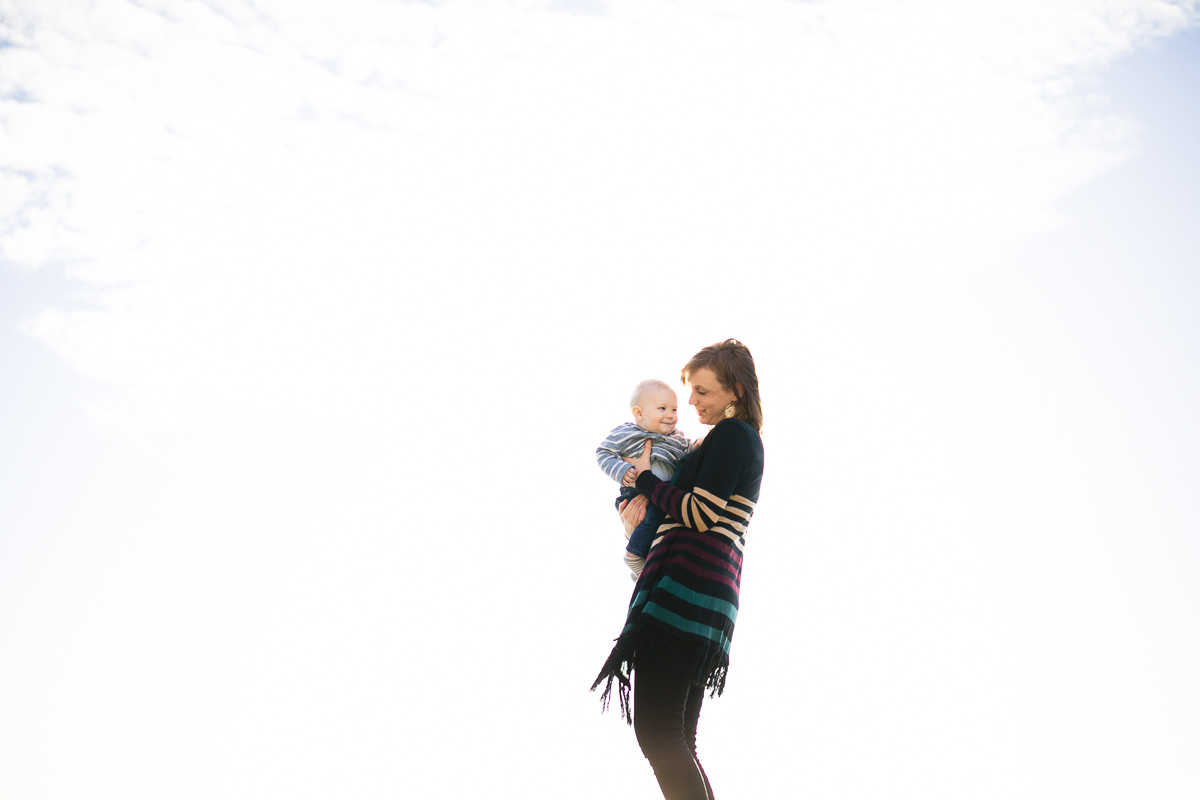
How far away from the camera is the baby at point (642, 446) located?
297 centimetres

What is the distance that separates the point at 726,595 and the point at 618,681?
41 centimetres

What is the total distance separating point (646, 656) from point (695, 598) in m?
0.22

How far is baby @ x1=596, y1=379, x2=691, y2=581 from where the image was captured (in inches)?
117

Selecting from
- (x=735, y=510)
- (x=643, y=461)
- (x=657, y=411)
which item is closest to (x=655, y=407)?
(x=657, y=411)

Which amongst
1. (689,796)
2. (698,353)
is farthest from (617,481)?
(689,796)

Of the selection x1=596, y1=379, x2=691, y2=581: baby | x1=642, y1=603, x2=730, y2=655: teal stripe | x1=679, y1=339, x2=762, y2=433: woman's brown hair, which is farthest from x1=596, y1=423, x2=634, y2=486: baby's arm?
x1=642, y1=603, x2=730, y2=655: teal stripe

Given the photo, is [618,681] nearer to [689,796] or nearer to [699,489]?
[689,796]

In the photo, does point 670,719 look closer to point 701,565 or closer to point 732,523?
point 701,565

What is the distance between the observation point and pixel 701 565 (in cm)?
270

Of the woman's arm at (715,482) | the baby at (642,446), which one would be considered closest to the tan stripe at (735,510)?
the woman's arm at (715,482)

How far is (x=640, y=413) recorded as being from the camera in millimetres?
3188

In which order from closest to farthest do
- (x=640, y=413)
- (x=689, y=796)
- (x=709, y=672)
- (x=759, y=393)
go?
(x=689, y=796) → (x=709, y=672) → (x=759, y=393) → (x=640, y=413)

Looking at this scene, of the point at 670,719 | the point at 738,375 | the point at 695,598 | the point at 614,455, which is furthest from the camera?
the point at 614,455

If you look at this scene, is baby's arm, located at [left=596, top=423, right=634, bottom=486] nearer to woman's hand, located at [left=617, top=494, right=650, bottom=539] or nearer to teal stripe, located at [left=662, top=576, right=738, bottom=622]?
woman's hand, located at [left=617, top=494, right=650, bottom=539]
